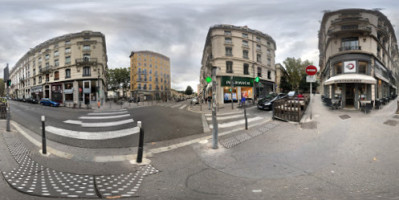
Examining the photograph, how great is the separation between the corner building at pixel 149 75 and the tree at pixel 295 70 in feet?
95.6

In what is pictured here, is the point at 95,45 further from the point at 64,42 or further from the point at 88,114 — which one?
the point at 88,114

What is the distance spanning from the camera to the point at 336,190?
2.29 metres

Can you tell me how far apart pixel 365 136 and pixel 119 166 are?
22.6 feet

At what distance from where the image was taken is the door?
12031mm

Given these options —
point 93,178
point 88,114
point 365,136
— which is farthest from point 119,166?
point 365,136

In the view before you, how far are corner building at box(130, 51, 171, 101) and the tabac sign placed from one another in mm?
32611

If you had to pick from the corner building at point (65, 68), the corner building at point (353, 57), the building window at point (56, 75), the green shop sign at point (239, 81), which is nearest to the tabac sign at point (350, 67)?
the corner building at point (353, 57)

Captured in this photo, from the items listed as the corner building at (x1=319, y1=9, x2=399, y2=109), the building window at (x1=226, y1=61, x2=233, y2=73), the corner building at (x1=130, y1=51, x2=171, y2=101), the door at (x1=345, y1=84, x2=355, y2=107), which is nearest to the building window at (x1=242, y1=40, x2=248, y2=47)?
the building window at (x1=226, y1=61, x2=233, y2=73)

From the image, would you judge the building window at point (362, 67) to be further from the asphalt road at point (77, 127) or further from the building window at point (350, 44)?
the asphalt road at point (77, 127)

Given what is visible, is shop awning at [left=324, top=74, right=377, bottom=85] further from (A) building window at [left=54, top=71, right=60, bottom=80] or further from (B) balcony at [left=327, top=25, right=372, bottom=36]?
(A) building window at [left=54, top=71, right=60, bottom=80]

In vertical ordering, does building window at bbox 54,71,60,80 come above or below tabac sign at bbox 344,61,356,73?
below

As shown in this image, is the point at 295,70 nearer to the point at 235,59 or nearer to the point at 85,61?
the point at 235,59

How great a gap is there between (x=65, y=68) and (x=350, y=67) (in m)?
18.4

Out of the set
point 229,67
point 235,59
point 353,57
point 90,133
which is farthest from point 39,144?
point 235,59
